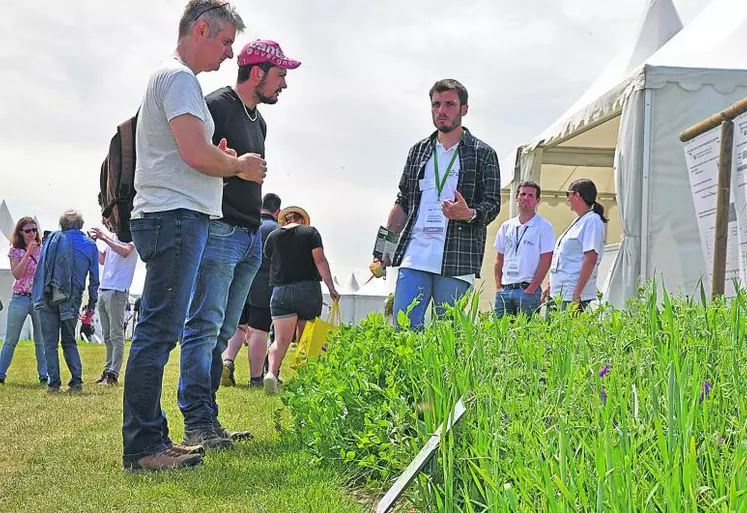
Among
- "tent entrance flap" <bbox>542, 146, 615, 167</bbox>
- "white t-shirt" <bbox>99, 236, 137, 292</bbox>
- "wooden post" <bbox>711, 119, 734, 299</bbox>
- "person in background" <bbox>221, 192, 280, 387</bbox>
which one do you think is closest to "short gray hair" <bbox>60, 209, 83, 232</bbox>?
"white t-shirt" <bbox>99, 236, 137, 292</bbox>

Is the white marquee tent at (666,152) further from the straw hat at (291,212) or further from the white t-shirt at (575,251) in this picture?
the straw hat at (291,212)

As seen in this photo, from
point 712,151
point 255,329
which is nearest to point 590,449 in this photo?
point 712,151

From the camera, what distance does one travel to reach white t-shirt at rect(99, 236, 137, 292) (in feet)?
27.2

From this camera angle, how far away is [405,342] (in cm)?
316

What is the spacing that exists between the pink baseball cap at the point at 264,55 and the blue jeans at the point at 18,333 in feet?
15.2

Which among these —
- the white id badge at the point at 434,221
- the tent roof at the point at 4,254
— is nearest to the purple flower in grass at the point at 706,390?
the white id badge at the point at 434,221

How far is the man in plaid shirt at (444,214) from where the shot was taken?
4621mm

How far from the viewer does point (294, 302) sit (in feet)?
23.2

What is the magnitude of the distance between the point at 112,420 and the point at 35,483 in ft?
6.12

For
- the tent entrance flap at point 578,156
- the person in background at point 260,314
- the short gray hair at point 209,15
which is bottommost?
the person in background at point 260,314

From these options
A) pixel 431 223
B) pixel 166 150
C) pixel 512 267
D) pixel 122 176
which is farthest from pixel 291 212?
pixel 166 150

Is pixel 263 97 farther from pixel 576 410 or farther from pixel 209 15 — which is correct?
pixel 576 410

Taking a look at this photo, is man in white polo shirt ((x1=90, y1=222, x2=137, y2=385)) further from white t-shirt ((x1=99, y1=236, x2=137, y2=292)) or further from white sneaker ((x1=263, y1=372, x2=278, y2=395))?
white sneaker ((x1=263, y1=372, x2=278, y2=395))

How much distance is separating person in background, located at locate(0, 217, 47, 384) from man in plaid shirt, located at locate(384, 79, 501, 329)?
4.77 metres
